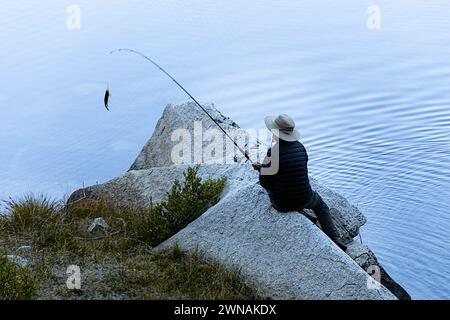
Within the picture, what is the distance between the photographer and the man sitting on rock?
1000cm

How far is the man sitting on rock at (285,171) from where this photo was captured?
32.8ft

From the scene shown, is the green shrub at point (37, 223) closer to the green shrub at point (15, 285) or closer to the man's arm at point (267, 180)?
the green shrub at point (15, 285)

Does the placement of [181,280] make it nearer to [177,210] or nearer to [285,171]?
[177,210]

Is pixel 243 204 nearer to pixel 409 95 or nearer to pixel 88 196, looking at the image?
pixel 88 196

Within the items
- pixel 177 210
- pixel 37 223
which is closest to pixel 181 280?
pixel 177 210

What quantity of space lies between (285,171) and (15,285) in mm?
3235

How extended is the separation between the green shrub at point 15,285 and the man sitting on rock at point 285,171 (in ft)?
9.23

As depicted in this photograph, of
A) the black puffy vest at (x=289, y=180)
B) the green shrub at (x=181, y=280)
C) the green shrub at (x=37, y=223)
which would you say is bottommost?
the green shrub at (x=181, y=280)

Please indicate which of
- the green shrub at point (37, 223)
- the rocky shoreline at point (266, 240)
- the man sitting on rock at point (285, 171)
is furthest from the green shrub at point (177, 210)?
the man sitting on rock at point (285, 171)

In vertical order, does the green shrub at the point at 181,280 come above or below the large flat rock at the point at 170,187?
below

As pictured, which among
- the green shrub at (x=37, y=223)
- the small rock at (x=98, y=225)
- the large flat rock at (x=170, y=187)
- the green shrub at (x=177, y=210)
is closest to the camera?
the green shrub at (x=37, y=223)

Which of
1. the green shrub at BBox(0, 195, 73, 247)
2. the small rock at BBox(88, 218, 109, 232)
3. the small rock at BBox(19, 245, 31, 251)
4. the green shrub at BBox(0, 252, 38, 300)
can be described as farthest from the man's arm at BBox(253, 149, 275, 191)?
the small rock at BBox(19, 245, 31, 251)

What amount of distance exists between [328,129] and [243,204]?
8666mm

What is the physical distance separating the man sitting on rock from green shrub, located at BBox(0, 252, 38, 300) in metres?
2.81
